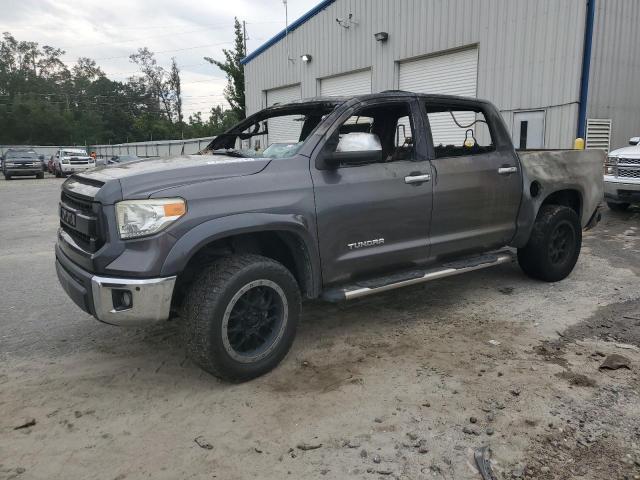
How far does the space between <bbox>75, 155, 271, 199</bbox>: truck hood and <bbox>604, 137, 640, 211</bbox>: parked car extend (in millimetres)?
8189

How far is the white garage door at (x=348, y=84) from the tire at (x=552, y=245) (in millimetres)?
10470

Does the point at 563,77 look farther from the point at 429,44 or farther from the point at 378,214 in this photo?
the point at 378,214

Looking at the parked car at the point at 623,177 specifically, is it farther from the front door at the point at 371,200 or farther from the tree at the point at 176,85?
the tree at the point at 176,85

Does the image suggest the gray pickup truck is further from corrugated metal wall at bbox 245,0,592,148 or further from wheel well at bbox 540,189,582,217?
corrugated metal wall at bbox 245,0,592,148

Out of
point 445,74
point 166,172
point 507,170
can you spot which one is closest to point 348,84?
point 445,74

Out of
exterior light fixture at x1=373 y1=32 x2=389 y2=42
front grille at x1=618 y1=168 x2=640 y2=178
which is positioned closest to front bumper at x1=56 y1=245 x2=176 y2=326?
front grille at x1=618 y1=168 x2=640 y2=178

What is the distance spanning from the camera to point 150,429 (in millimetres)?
2887

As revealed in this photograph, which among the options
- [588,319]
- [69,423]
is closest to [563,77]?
[588,319]

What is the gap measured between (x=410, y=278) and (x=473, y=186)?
109cm

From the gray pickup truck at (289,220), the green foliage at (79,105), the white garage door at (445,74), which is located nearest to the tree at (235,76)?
the white garage door at (445,74)

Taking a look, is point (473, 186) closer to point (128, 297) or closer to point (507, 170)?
point (507, 170)

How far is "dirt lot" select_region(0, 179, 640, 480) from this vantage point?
258 centimetres

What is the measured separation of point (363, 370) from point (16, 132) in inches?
3238

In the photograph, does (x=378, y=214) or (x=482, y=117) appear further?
(x=482, y=117)
